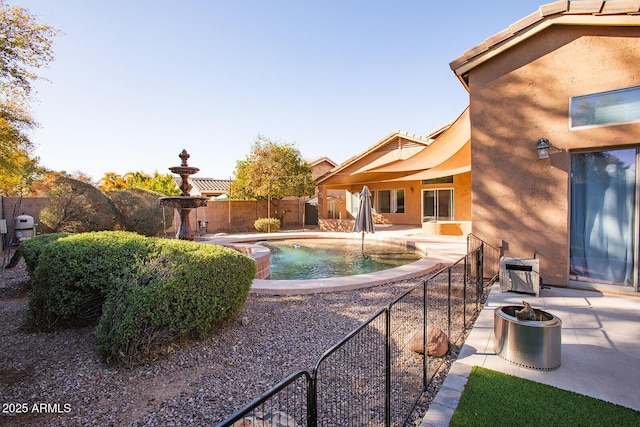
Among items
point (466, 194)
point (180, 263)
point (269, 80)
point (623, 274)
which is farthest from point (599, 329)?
point (269, 80)

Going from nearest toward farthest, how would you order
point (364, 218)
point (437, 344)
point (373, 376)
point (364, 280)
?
point (373, 376), point (437, 344), point (364, 280), point (364, 218)

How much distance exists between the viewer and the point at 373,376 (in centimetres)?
371

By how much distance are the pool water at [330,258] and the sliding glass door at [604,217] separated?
5.60 m

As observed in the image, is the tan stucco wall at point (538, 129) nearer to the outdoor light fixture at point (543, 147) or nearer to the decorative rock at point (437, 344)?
the outdoor light fixture at point (543, 147)

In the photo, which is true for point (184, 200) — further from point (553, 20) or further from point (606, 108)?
point (606, 108)

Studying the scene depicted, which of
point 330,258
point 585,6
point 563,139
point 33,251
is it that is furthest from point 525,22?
point 33,251

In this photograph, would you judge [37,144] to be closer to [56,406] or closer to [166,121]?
[166,121]

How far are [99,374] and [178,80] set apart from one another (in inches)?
609

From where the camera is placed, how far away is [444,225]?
17797mm

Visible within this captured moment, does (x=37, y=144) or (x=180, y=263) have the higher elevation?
(x=37, y=144)

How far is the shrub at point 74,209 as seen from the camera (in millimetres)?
12680

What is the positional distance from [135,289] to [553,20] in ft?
32.5

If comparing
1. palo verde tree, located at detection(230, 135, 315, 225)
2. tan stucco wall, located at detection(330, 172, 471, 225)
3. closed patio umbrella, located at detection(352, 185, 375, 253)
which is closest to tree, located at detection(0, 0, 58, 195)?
palo verde tree, located at detection(230, 135, 315, 225)

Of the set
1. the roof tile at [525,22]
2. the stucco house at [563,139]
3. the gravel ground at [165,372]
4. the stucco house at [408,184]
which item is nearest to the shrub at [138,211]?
the gravel ground at [165,372]
